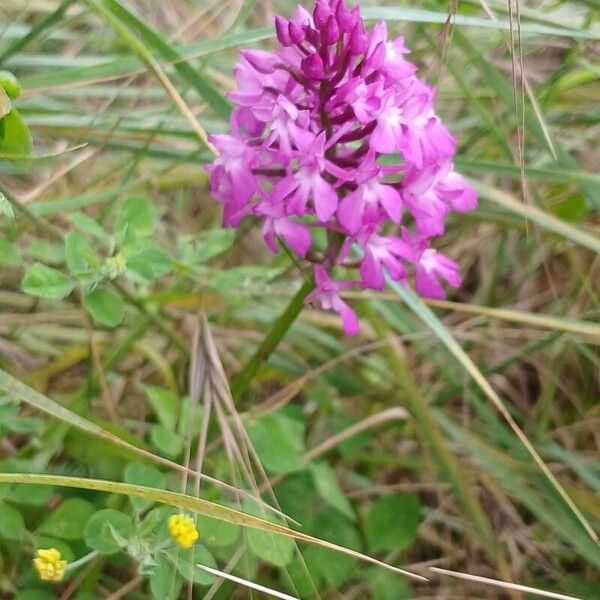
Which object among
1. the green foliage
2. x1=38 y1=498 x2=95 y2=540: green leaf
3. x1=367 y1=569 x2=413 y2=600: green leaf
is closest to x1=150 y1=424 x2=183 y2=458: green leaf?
the green foliage

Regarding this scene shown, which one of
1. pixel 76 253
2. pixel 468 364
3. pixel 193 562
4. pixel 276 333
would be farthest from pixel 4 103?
pixel 468 364

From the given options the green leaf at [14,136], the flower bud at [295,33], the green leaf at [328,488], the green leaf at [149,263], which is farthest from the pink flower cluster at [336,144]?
the green leaf at [328,488]

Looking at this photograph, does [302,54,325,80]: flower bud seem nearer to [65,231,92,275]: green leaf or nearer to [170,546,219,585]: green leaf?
[65,231,92,275]: green leaf

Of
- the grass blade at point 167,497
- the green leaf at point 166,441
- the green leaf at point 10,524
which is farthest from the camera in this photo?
the green leaf at point 166,441

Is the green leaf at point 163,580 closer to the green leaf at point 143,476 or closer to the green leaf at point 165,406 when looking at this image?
the green leaf at point 143,476

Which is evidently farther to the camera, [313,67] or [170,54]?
[170,54]

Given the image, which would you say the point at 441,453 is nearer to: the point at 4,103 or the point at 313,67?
the point at 313,67
